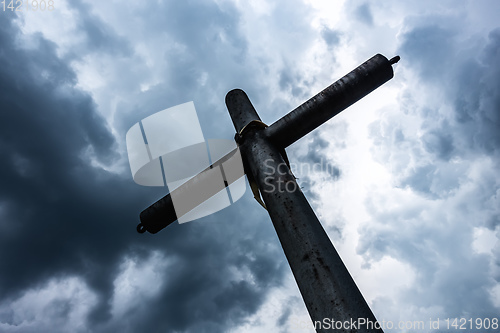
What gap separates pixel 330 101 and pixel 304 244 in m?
1.63

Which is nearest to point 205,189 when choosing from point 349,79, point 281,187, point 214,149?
point 214,149

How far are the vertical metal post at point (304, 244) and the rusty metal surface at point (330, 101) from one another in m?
0.19

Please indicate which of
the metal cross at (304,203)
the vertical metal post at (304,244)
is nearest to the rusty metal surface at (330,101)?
the metal cross at (304,203)

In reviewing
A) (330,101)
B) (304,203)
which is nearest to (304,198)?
(304,203)

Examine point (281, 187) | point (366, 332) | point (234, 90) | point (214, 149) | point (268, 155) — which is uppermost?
point (234, 90)

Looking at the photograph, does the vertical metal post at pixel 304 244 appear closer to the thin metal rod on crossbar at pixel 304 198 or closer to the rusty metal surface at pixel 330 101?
the thin metal rod on crossbar at pixel 304 198

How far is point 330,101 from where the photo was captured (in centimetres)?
295

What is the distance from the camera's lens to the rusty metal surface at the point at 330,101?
2947 millimetres

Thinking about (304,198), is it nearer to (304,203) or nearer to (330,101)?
(304,203)

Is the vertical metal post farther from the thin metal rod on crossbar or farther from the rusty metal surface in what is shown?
the rusty metal surface

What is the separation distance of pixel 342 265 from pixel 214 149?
2084 millimetres

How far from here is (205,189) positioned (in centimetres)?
321

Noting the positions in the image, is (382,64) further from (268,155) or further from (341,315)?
(341,315)

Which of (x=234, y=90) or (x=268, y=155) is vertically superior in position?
(x=234, y=90)
